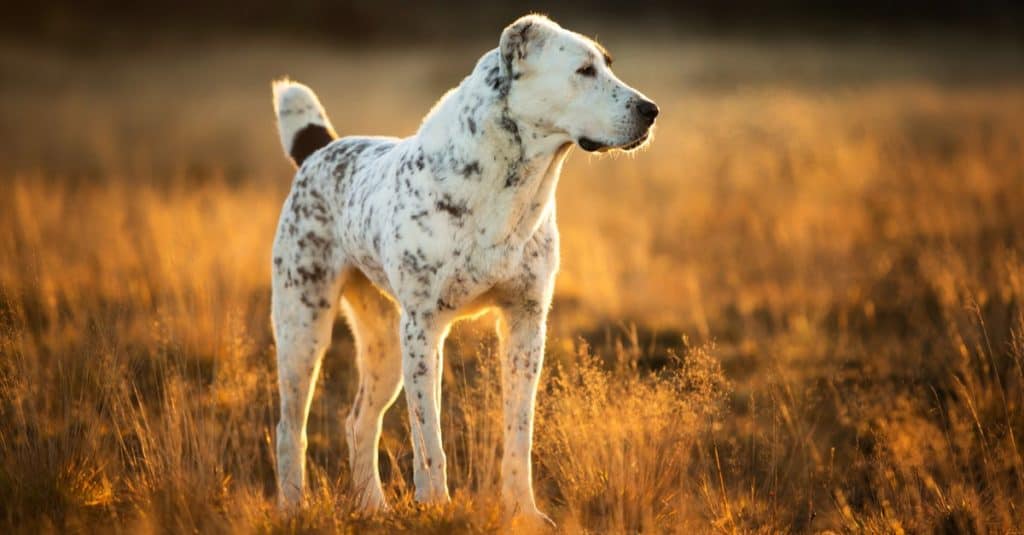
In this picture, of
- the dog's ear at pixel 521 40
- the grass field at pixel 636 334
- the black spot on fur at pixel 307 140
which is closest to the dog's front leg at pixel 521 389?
the grass field at pixel 636 334

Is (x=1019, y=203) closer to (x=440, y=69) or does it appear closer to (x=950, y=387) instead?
(x=950, y=387)

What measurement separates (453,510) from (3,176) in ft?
40.1

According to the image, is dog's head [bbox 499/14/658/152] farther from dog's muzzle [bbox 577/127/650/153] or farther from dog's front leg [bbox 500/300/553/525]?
dog's front leg [bbox 500/300/553/525]

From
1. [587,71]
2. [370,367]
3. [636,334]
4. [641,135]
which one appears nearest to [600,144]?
[641,135]

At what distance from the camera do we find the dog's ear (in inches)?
182

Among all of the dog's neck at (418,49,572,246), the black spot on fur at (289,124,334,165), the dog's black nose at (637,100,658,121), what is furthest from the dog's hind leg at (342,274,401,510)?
the dog's black nose at (637,100,658,121)

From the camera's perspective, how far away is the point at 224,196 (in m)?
14.0

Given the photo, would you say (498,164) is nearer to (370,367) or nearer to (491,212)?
(491,212)

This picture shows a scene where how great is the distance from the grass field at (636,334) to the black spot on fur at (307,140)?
104 centimetres

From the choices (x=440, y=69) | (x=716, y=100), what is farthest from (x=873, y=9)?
(x=716, y=100)

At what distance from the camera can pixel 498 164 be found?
4.77 metres

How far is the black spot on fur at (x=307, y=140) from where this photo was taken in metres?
6.37

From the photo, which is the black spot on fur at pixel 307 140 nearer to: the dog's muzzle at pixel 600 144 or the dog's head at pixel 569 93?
the dog's head at pixel 569 93

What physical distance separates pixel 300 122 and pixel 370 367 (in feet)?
5.13
